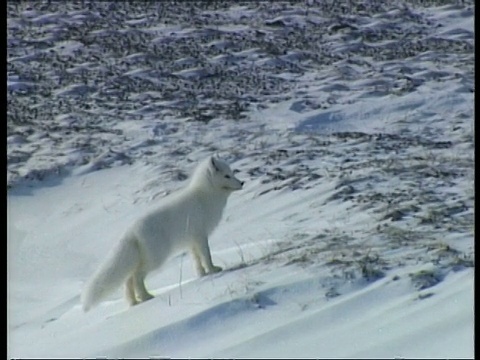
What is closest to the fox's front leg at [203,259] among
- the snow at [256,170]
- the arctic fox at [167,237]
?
the arctic fox at [167,237]

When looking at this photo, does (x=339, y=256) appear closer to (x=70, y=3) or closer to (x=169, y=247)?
(x=169, y=247)

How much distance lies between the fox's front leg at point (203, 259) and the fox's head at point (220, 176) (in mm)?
473

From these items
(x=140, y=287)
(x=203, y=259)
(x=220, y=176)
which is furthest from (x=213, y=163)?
(x=140, y=287)

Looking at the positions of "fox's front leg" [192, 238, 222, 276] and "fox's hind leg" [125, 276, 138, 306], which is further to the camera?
"fox's front leg" [192, 238, 222, 276]

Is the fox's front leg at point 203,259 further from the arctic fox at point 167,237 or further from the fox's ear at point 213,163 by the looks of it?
the fox's ear at point 213,163

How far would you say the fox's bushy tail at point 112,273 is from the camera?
20.8ft

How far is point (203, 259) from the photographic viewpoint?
690 centimetres

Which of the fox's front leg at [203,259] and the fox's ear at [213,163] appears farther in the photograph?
the fox's ear at [213,163]

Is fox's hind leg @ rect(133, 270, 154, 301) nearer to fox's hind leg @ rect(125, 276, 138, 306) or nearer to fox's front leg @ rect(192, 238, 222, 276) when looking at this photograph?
fox's hind leg @ rect(125, 276, 138, 306)

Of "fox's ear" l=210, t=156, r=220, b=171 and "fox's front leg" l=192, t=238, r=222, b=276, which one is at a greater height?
"fox's ear" l=210, t=156, r=220, b=171

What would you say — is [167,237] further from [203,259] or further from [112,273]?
[112,273]

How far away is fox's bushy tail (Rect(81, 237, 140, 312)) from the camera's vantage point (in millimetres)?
6336

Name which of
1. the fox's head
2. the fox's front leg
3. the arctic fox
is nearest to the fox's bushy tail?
the arctic fox

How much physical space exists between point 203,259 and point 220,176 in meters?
0.68
